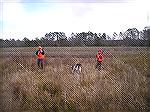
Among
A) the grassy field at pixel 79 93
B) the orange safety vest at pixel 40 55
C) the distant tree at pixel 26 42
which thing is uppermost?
the distant tree at pixel 26 42

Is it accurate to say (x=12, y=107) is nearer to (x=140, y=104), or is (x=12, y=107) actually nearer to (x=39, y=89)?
(x=39, y=89)

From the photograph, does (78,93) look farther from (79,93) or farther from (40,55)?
(40,55)

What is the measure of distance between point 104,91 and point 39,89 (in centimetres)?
178

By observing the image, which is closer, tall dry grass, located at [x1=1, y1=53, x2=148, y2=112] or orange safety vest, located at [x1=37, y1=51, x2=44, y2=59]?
tall dry grass, located at [x1=1, y1=53, x2=148, y2=112]

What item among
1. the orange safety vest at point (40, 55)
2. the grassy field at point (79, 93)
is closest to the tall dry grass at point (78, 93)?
the grassy field at point (79, 93)

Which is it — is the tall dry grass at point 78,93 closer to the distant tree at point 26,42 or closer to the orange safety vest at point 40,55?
the distant tree at point 26,42

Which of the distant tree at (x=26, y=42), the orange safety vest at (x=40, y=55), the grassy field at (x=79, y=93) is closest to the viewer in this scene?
the grassy field at (x=79, y=93)

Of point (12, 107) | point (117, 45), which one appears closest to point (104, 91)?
point (117, 45)

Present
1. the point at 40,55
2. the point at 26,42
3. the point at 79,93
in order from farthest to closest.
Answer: the point at 40,55 → the point at 26,42 → the point at 79,93

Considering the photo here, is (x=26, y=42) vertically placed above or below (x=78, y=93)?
above

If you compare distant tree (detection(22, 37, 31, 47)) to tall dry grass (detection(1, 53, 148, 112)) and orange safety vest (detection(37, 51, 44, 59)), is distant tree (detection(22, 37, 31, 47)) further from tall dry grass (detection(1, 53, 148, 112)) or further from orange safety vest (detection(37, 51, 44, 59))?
orange safety vest (detection(37, 51, 44, 59))

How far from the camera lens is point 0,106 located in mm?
6781

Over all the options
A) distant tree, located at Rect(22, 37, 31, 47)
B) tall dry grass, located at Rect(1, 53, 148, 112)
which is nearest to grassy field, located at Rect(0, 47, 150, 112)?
tall dry grass, located at Rect(1, 53, 148, 112)

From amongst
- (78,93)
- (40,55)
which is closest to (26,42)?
(78,93)
